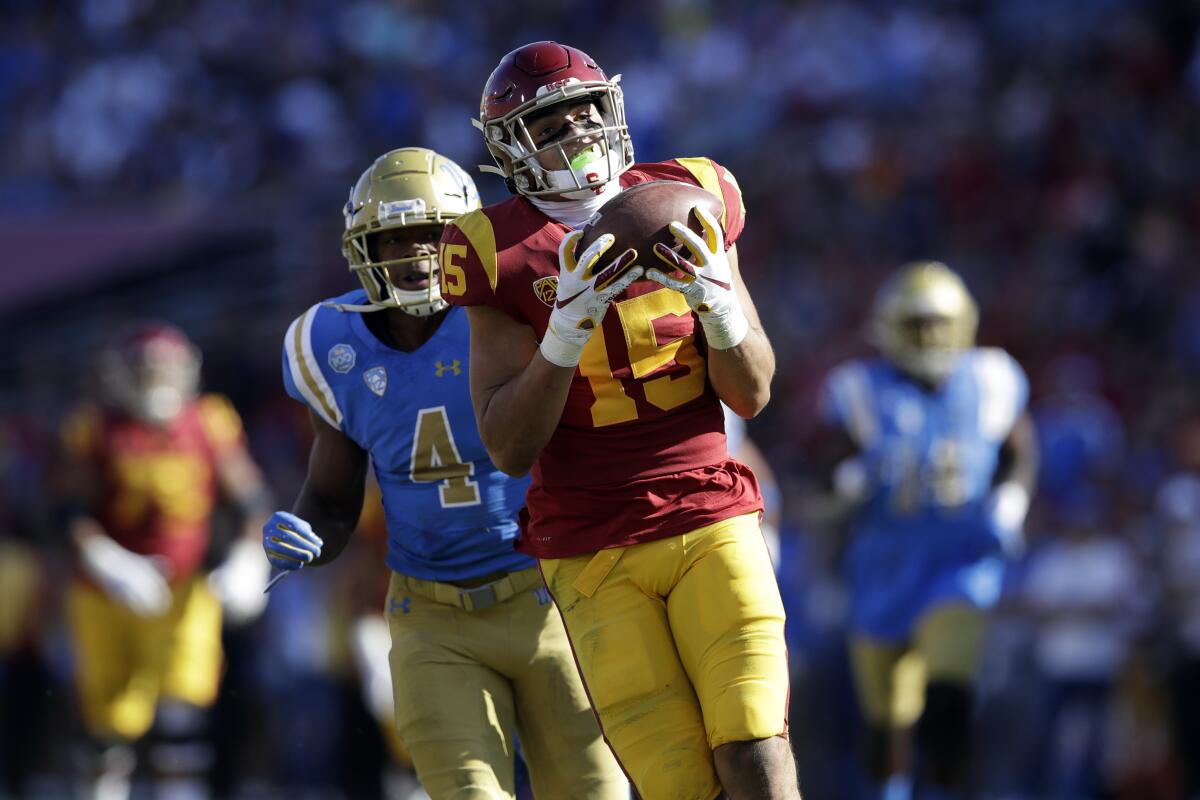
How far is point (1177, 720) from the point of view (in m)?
8.16

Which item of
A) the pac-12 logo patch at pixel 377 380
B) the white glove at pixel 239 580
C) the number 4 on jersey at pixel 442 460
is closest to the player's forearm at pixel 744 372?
the number 4 on jersey at pixel 442 460

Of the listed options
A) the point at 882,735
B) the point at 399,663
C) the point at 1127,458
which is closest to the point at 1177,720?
the point at 1127,458

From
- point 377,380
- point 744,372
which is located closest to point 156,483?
point 377,380

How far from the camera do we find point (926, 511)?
6.67 m

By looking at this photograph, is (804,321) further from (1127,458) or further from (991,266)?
(1127,458)

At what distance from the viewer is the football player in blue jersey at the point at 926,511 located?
6.52 meters

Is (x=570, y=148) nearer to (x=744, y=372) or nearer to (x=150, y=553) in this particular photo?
(x=744, y=372)

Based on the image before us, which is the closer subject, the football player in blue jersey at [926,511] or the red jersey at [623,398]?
the red jersey at [623,398]

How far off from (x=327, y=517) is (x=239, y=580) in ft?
9.01

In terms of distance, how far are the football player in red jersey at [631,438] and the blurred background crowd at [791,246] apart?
479 centimetres

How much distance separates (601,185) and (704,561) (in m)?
0.77

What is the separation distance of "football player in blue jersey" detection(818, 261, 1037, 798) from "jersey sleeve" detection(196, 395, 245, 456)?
2565 millimetres

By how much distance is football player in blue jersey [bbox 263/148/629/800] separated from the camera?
427 centimetres

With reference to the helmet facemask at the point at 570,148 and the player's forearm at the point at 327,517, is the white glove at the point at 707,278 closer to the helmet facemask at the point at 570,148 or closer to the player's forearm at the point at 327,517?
the helmet facemask at the point at 570,148
